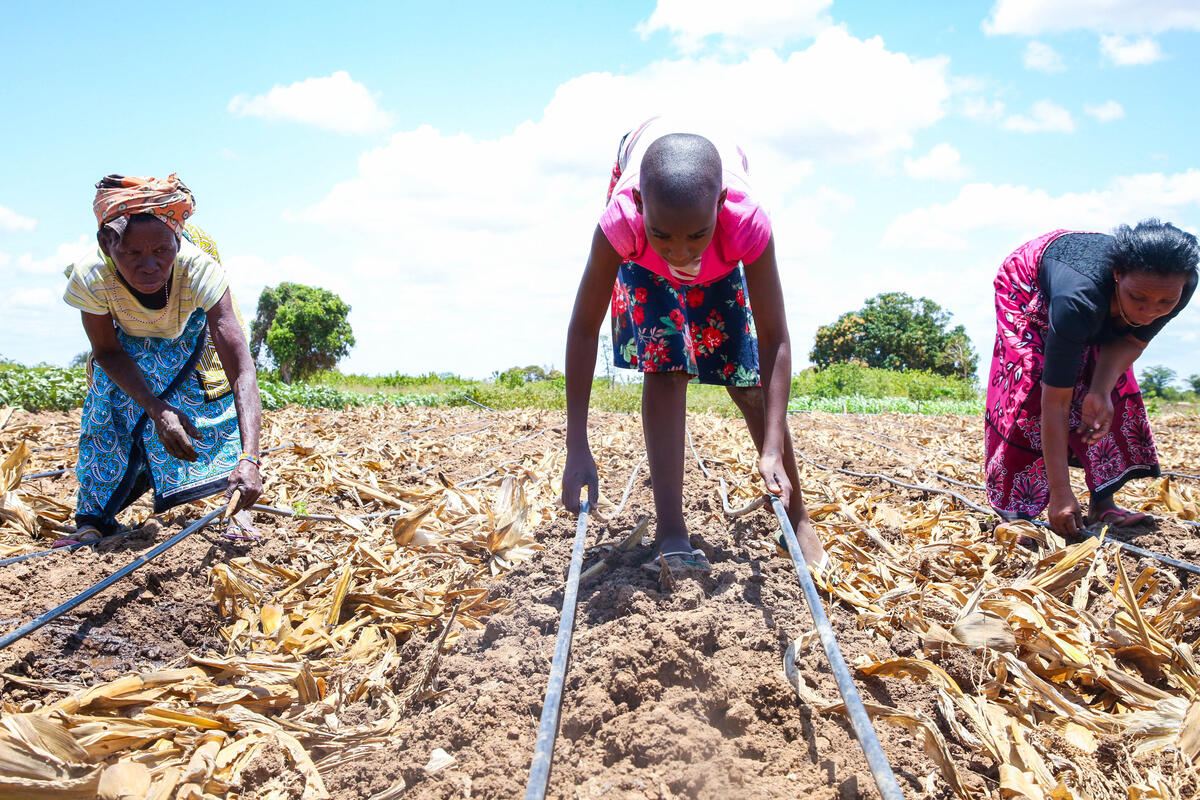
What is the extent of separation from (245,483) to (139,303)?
92 cm

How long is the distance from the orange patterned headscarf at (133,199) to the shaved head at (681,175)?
6.58 feet

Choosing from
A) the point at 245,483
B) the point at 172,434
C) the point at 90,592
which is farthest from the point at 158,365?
the point at 90,592

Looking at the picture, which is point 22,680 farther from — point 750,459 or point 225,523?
point 750,459

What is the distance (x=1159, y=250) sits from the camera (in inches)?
104

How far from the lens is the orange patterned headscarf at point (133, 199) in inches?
113

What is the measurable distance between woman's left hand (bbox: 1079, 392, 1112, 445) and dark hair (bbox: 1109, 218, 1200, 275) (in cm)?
59

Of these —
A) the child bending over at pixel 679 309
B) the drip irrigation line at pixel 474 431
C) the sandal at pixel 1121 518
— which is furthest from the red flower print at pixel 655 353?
the drip irrigation line at pixel 474 431

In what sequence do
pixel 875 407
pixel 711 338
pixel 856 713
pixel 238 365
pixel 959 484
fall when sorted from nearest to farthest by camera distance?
1. pixel 856 713
2. pixel 711 338
3. pixel 238 365
4. pixel 959 484
5. pixel 875 407

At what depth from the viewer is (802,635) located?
209 centimetres

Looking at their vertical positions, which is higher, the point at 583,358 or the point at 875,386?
the point at 875,386

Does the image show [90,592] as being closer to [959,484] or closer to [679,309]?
[679,309]

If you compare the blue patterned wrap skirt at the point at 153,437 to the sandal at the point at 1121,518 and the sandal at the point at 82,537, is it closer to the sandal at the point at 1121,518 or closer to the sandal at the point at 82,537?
the sandal at the point at 82,537

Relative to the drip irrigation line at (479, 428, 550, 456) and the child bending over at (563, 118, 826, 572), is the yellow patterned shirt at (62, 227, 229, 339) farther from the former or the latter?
the drip irrigation line at (479, 428, 550, 456)

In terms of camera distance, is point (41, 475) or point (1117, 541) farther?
point (41, 475)
